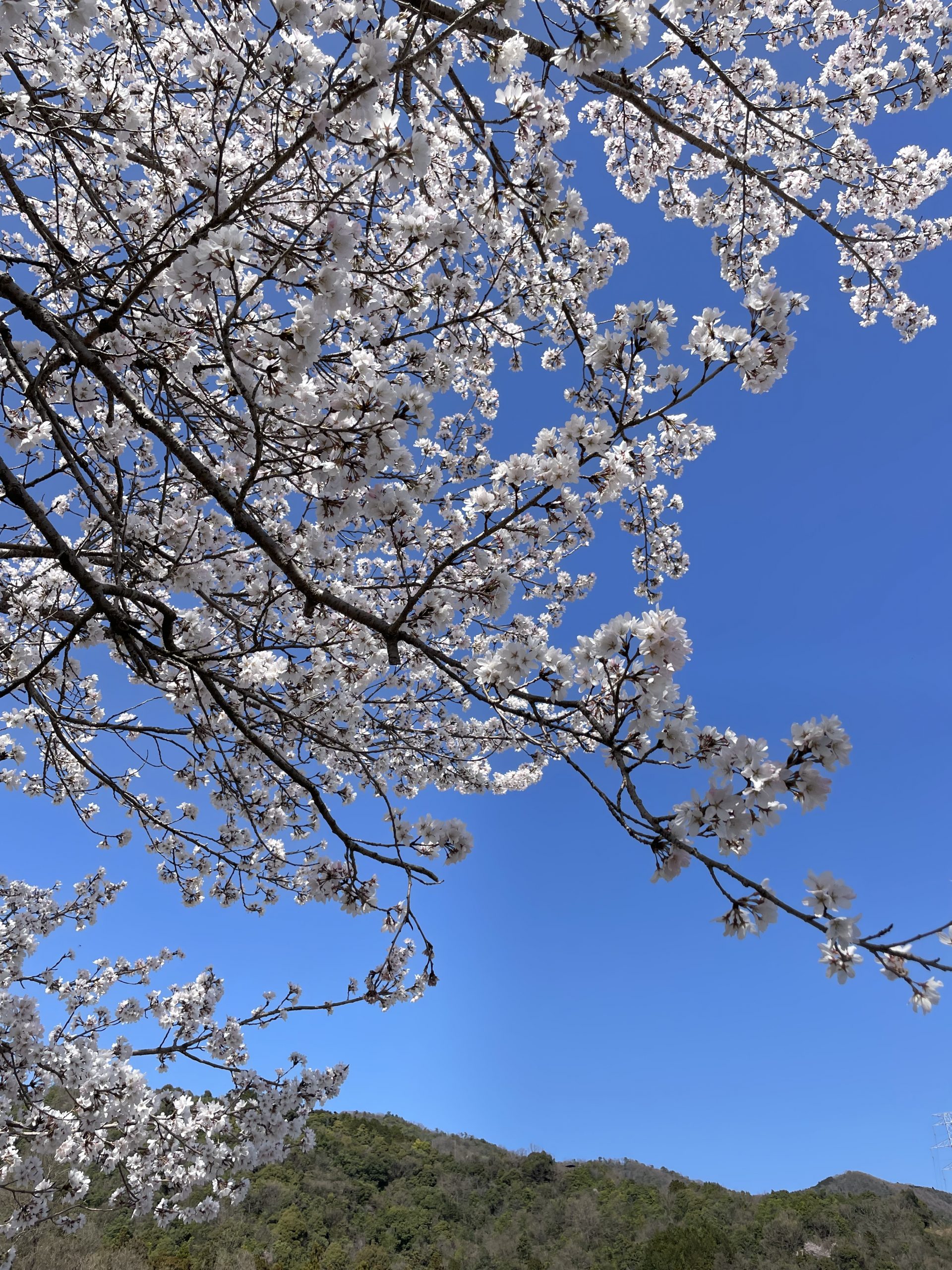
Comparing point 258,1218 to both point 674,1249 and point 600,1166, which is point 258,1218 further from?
point 600,1166

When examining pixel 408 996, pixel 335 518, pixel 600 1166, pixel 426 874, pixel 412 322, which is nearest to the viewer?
pixel 335 518

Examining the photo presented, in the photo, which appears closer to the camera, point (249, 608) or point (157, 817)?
point (157, 817)

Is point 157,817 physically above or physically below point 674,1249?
above

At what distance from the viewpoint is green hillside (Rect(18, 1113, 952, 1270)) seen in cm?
1653

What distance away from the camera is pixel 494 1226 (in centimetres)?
2133

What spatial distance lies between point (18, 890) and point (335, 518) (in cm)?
492

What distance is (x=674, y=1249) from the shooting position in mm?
16688

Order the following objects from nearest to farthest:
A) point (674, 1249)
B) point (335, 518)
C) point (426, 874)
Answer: point (335, 518), point (426, 874), point (674, 1249)

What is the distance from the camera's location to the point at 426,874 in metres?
2.42

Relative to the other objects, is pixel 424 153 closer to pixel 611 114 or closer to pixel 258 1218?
pixel 611 114

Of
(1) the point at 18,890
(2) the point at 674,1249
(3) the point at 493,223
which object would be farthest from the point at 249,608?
(2) the point at 674,1249

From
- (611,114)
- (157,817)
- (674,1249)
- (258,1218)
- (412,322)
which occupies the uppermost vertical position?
(611,114)

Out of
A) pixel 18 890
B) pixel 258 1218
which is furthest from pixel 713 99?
pixel 258 1218

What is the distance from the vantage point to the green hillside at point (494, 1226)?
16.5 m
